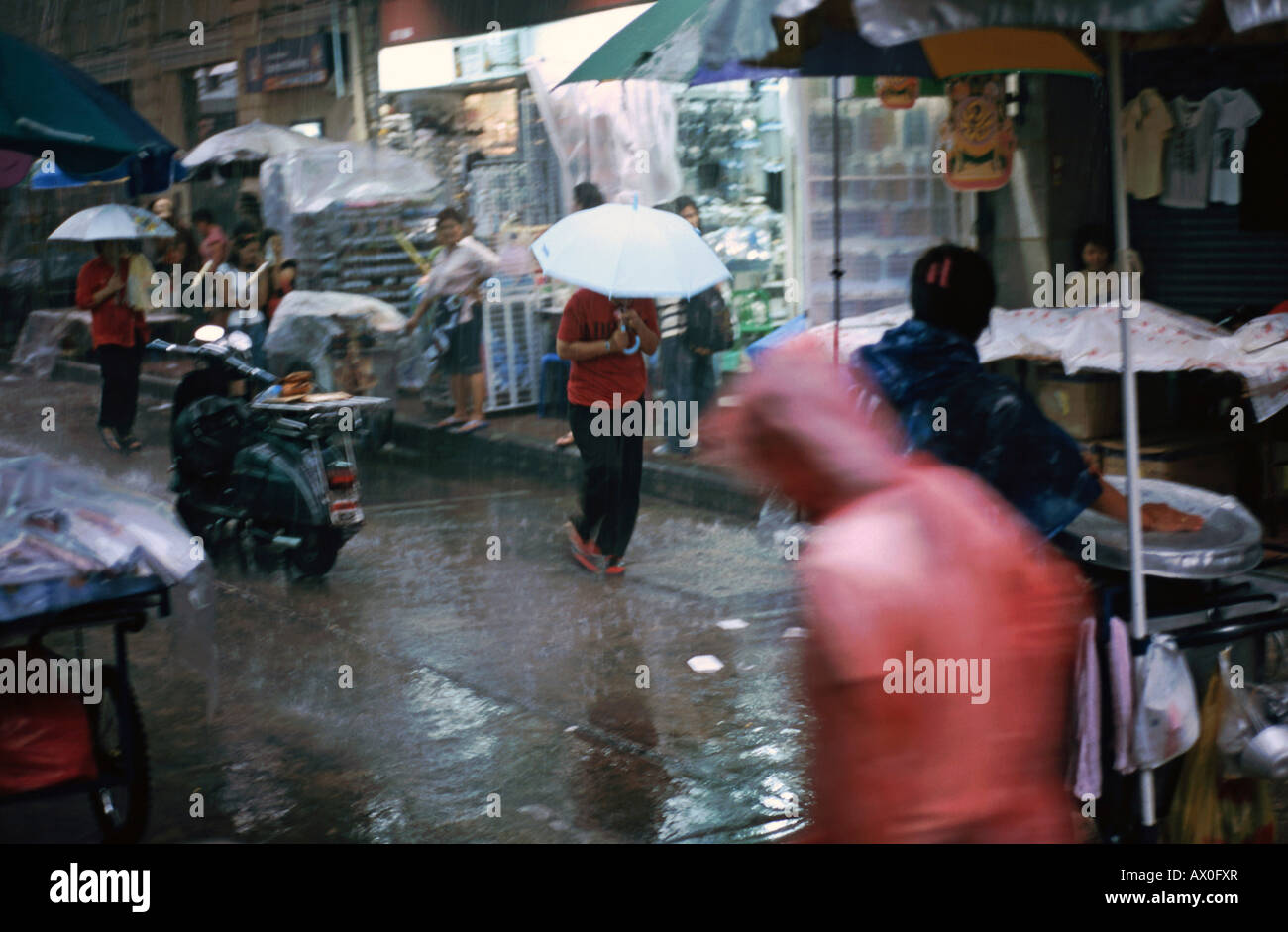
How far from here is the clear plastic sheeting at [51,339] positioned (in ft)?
65.9

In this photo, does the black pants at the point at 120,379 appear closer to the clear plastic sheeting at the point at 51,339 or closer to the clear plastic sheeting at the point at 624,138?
the clear plastic sheeting at the point at 624,138

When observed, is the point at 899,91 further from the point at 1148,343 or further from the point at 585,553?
the point at 585,553

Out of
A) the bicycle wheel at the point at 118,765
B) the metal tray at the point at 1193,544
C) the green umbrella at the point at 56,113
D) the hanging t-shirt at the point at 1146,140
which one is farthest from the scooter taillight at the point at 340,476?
the hanging t-shirt at the point at 1146,140

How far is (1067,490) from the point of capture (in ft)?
12.5

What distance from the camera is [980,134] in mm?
9414

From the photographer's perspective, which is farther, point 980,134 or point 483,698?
point 980,134

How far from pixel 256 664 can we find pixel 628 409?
8.43ft

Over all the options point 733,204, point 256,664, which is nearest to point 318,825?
point 256,664

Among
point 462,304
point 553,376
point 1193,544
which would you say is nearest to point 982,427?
point 1193,544

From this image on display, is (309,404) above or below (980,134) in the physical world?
below

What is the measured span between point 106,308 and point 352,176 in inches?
102

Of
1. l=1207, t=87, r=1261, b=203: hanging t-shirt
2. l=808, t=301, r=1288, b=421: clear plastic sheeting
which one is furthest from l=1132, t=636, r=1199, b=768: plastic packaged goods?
l=1207, t=87, r=1261, b=203: hanging t-shirt

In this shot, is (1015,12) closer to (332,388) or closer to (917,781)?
(917,781)

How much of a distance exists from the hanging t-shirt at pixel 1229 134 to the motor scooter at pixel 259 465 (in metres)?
5.71
